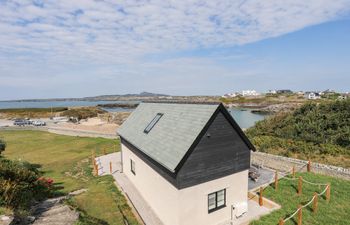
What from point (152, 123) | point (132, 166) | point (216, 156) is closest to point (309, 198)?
point (216, 156)

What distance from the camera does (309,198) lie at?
603 inches

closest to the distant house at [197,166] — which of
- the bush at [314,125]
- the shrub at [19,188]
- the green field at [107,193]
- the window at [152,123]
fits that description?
the window at [152,123]

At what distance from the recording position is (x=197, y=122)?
38.7 ft

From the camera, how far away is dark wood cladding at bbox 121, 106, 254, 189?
36.2ft

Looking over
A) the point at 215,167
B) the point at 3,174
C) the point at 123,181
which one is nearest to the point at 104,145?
the point at 123,181

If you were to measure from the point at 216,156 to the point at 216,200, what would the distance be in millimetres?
2476

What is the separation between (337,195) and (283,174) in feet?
15.0

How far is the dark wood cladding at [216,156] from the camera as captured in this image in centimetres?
1112

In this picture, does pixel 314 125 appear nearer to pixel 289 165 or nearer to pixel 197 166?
pixel 289 165

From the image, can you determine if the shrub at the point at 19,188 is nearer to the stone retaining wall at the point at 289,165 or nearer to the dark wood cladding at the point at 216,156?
the dark wood cladding at the point at 216,156

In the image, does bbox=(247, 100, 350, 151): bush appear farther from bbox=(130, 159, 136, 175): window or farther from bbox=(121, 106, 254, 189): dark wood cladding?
bbox=(130, 159, 136, 175): window

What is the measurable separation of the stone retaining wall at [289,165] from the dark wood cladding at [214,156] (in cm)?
985

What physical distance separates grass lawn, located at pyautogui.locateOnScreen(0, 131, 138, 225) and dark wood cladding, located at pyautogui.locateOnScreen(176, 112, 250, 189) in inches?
183

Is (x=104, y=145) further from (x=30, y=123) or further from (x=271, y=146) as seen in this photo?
(x=30, y=123)
